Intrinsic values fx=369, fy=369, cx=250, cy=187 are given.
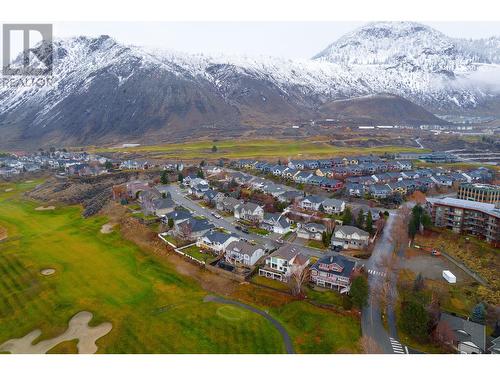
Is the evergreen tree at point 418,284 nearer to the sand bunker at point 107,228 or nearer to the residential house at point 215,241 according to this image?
the residential house at point 215,241

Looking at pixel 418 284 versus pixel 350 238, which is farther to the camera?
pixel 350 238

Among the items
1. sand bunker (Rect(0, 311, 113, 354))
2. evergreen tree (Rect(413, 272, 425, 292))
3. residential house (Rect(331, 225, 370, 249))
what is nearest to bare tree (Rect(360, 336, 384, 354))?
evergreen tree (Rect(413, 272, 425, 292))

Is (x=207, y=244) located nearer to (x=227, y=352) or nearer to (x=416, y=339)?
(x=227, y=352)

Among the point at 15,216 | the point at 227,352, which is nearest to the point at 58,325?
the point at 227,352

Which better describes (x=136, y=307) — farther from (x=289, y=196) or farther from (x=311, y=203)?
(x=289, y=196)

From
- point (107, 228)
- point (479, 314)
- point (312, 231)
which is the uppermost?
point (312, 231)

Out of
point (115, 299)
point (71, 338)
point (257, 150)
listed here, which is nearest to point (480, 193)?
point (115, 299)
